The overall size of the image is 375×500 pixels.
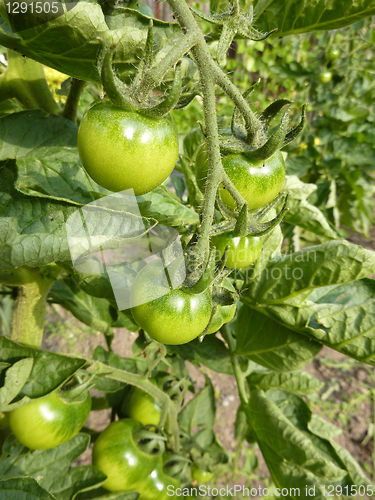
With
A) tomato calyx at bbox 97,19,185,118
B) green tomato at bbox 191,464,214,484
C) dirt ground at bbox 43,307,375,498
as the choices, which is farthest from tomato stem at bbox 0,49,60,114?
dirt ground at bbox 43,307,375,498

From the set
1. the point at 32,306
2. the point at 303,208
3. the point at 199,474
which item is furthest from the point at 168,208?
the point at 199,474

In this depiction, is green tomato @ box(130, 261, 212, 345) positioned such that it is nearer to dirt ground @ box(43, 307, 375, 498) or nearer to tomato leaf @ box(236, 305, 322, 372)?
tomato leaf @ box(236, 305, 322, 372)

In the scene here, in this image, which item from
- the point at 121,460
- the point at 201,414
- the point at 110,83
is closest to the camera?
the point at 110,83

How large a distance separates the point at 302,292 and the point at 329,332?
87mm

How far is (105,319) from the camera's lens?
3.12 ft

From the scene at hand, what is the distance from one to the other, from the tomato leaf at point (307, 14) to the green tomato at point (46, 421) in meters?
0.82

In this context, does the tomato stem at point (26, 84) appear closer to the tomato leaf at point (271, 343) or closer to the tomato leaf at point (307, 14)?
the tomato leaf at point (307, 14)

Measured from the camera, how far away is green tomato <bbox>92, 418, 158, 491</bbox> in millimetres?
837

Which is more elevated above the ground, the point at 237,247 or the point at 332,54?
the point at 332,54

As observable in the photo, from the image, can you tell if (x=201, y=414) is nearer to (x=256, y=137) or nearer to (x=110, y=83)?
(x=256, y=137)

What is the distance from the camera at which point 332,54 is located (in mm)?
2174

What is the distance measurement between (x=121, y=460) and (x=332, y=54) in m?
2.36

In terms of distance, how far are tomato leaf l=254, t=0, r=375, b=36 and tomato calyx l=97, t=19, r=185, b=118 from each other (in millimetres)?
389

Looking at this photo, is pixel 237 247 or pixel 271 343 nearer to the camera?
pixel 237 247
